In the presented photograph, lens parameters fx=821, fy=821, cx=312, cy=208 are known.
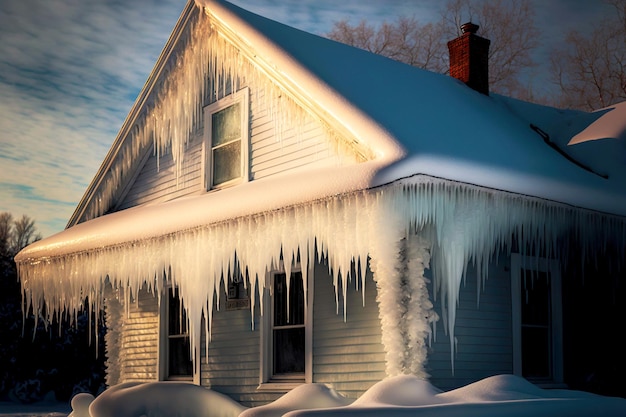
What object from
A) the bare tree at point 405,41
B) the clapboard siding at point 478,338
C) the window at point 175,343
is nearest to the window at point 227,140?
the window at point 175,343

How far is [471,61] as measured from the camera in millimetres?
14477

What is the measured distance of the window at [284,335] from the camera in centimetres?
1152

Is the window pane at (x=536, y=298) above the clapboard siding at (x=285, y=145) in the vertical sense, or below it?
below

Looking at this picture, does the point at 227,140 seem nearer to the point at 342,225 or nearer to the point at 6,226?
the point at 342,225

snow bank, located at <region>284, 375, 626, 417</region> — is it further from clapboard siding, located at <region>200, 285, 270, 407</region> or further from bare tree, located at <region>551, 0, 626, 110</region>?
bare tree, located at <region>551, 0, 626, 110</region>

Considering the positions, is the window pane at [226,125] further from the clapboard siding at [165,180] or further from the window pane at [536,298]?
the window pane at [536,298]

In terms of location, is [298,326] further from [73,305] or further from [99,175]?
[99,175]

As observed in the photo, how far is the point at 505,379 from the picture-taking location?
8422mm

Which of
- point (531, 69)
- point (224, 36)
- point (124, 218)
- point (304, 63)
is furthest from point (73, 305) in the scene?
Result: point (531, 69)

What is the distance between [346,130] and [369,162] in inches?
41.3

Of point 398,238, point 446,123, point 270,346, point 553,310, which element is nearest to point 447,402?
point 398,238

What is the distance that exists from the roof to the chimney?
0.38m

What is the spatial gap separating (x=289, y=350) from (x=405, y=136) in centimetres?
438

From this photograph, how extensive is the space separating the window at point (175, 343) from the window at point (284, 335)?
253 centimetres
